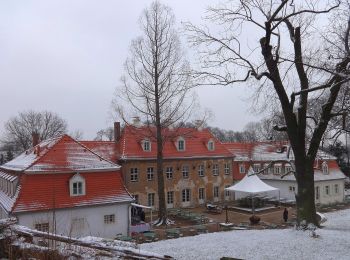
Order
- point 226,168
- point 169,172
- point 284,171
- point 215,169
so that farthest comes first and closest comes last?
point 226,168 → point 215,169 → point 284,171 → point 169,172

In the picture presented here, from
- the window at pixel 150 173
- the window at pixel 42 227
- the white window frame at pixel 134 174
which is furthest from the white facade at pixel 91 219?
the window at pixel 150 173

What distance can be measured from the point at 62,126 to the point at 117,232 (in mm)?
45699

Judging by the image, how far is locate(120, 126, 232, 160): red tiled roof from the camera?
1447 inches

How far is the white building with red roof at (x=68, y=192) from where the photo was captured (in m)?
22.3

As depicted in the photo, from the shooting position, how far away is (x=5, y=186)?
26.6 meters

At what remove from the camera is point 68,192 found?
23641mm

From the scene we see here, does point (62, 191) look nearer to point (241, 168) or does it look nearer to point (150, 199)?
point (150, 199)

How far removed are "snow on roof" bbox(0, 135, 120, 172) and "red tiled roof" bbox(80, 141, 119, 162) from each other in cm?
1018

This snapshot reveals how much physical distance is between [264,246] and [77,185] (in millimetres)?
15685

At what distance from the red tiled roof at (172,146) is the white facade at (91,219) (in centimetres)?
1047

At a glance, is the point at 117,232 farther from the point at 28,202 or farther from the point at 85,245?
the point at 85,245

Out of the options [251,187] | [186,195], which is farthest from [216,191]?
[251,187]

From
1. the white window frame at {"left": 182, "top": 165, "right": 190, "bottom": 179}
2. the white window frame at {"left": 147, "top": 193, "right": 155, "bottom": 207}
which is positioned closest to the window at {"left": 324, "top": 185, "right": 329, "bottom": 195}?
the white window frame at {"left": 182, "top": 165, "right": 190, "bottom": 179}

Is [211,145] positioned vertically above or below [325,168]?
above
